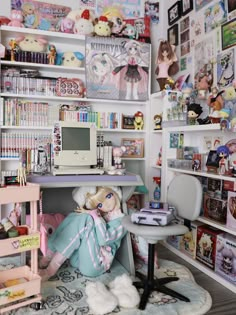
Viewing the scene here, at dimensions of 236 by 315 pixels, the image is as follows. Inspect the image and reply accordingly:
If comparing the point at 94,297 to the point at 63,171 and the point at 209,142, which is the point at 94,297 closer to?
the point at 63,171

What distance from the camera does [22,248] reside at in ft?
5.46

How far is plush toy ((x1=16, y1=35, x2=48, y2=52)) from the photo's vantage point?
2.89 metres

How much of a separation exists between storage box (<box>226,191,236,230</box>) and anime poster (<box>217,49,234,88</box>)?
886mm

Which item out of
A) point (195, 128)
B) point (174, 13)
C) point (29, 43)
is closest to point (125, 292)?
point (195, 128)

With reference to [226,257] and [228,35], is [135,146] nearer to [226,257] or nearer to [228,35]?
[228,35]

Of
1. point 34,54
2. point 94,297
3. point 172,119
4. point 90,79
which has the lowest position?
point 94,297

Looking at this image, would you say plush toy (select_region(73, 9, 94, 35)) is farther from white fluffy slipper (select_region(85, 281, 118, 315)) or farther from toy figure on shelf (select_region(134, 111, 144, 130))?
white fluffy slipper (select_region(85, 281, 118, 315))

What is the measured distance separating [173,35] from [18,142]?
6.28 feet

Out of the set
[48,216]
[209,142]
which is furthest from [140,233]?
[209,142]

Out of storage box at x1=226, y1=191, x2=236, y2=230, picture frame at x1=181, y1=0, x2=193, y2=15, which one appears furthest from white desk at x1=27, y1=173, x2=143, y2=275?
picture frame at x1=181, y1=0, x2=193, y2=15

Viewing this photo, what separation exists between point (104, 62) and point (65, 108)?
0.59 metres

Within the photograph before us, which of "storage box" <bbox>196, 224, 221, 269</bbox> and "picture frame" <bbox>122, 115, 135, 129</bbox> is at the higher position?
"picture frame" <bbox>122, 115, 135, 129</bbox>

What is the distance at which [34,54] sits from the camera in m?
2.92

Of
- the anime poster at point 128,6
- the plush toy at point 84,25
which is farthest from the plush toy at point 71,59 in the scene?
the anime poster at point 128,6
